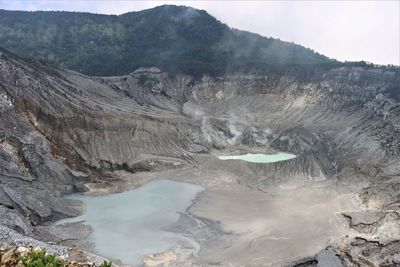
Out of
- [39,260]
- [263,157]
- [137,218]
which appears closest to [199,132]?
[263,157]

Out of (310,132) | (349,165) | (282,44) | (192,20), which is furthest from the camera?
(192,20)

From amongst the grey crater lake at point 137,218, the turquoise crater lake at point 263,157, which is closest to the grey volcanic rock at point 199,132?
the turquoise crater lake at point 263,157

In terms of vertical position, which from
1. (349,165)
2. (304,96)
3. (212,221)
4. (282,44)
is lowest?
(212,221)

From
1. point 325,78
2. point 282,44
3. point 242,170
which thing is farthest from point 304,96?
point 282,44

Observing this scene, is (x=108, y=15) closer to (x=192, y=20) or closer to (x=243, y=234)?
(x=192, y=20)

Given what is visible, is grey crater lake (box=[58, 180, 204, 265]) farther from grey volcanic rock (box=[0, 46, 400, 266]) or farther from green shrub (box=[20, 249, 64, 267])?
green shrub (box=[20, 249, 64, 267])

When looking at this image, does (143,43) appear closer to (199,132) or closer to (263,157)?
(199,132)
